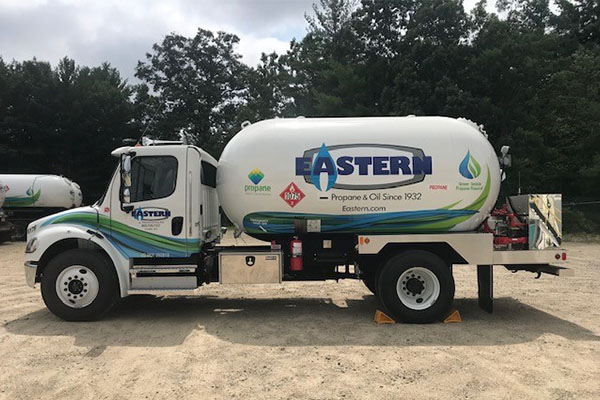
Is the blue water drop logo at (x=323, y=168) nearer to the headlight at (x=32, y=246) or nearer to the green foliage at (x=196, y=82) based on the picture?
the headlight at (x=32, y=246)

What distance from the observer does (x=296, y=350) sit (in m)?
6.09

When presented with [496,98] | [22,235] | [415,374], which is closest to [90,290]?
[415,374]

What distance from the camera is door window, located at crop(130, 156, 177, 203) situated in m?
7.47

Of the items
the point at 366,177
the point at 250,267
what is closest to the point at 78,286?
the point at 250,267

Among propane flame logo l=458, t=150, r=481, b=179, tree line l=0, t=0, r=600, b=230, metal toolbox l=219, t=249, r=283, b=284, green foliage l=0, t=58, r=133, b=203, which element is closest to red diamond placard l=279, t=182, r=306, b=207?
metal toolbox l=219, t=249, r=283, b=284

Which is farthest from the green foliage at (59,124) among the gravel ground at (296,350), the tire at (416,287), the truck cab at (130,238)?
the tire at (416,287)

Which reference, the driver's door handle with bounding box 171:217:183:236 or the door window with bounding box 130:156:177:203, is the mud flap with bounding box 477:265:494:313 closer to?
the driver's door handle with bounding box 171:217:183:236

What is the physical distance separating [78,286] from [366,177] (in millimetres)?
4839

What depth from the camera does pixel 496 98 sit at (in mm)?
26453

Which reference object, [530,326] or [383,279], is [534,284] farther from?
[383,279]

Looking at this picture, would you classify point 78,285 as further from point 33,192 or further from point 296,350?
point 33,192

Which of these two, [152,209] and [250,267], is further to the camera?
[250,267]

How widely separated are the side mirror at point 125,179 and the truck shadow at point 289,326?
1.98 meters

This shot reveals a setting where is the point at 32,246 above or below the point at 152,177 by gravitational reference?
below
